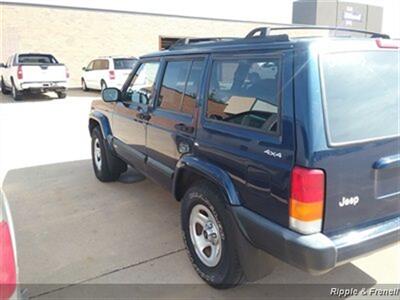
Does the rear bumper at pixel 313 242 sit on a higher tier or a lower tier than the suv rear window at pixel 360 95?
lower

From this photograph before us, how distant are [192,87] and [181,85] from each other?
23cm

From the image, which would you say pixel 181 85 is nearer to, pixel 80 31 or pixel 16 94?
pixel 16 94

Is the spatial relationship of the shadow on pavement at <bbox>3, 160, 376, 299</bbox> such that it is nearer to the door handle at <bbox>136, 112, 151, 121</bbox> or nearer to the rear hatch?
the rear hatch

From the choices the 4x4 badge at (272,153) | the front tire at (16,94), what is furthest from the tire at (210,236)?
the front tire at (16,94)

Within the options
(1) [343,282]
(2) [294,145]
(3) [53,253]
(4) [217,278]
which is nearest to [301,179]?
(2) [294,145]

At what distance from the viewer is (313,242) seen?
2.24m

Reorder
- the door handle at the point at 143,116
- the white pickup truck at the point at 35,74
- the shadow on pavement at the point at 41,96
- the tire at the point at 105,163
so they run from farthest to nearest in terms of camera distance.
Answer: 1. the shadow on pavement at the point at 41,96
2. the white pickup truck at the point at 35,74
3. the tire at the point at 105,163
4. the door handle at the point at 143,116

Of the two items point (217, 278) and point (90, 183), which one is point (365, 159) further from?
point (90, 183)

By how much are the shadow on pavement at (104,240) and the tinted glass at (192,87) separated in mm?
1342

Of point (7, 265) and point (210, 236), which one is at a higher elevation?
point (7, 265)

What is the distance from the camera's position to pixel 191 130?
3.21 m

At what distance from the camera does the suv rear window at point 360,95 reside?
7.52 ft

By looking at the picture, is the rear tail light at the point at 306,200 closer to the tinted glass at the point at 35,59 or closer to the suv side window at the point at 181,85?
the suv side window at the point at 181,85

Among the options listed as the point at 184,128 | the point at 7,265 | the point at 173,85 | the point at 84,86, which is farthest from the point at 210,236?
the point at 84,86
